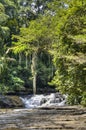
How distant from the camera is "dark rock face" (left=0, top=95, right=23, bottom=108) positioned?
35325 millimetres

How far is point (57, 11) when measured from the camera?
25.8m

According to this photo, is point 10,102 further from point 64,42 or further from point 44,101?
point 64,42

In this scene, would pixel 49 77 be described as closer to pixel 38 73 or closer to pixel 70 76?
pixel 38 73

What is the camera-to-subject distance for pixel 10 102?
36062 millimetres

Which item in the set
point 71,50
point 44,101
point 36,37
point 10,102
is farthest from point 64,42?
point 44,101

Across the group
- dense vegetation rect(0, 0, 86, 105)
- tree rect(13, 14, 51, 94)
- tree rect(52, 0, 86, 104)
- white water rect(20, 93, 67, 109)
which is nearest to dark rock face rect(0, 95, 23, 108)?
white water rect(20, 93, 67, 109)

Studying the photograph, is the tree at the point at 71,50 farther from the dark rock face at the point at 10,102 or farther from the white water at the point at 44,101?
the white water at the point at 44,101

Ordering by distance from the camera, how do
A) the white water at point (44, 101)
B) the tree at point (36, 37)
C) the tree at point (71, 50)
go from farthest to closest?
the white water at point (44, 101)
the tree at point (36, 37)
the tree at point (71, 50)

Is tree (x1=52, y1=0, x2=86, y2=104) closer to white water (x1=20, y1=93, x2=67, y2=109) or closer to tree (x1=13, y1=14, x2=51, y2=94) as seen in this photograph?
tree (x1=13, y1=14, x2=51, y2=94)

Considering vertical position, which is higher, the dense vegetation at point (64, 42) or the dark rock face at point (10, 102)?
the dense vegetation at point (64, 42)

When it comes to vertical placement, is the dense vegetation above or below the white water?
above

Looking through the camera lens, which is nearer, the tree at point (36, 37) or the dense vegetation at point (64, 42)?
the dense vegetation at point (64, 42)

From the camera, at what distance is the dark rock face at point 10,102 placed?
35.3m

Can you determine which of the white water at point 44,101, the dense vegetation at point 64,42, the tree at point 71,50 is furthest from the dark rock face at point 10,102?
the tree at point 71,50
